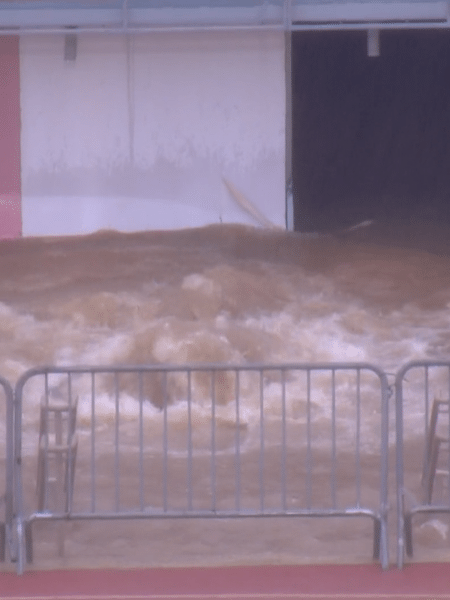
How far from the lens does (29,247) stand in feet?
54.7

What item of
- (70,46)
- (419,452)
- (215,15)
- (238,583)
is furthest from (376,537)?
(70,46)

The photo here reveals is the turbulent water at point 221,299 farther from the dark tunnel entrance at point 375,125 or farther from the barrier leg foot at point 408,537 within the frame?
the barrier leg foot at point 408,537

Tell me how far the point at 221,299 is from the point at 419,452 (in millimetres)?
5064

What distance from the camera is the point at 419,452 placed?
9844mm

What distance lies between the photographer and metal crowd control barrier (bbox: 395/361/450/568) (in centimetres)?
613

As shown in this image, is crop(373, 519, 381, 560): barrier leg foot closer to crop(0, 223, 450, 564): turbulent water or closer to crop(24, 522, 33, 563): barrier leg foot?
crop(24, 522, 33, 563): barrier leg foot

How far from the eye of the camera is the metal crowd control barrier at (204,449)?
6.10 meters

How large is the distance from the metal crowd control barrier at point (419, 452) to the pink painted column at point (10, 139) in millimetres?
7457

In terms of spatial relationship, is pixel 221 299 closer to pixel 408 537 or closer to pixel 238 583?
pixel 408 537

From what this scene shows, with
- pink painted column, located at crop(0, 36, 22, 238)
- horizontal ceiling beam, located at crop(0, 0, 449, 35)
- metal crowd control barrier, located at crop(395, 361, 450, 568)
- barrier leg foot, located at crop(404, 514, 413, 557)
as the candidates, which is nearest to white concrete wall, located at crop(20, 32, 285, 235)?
pink painted column, located at crop(0, 36, 22, 238)

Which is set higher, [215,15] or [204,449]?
[215,15]

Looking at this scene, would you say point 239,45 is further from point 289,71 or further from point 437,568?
point 437,568

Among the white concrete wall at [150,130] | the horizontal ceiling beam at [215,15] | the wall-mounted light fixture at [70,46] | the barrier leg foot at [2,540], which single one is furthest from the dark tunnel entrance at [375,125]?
the barrier leg foot at [2,540]

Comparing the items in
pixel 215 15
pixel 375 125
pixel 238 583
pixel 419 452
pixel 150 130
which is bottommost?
pixel 419 452
